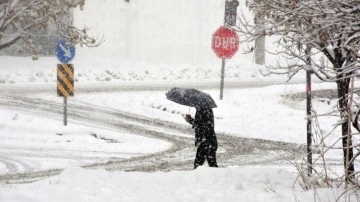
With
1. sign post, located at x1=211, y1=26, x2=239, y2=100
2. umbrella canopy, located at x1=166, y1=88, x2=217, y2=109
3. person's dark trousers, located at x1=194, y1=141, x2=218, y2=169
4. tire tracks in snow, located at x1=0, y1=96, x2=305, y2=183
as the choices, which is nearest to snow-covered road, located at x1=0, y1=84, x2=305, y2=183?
tire tracks in snow, located at x1=0, y1=96, x2=305, y2=183

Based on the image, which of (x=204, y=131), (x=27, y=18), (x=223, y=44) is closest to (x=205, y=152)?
(x=204, y=131)

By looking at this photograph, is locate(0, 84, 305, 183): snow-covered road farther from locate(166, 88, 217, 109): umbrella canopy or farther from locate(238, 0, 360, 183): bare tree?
locate(238, 0, 360, 183): bare tree

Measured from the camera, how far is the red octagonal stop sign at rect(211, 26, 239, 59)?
64.4 ft

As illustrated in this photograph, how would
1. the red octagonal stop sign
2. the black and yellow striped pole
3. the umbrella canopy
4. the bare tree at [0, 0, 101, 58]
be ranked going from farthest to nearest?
the red octagonal stop sign < the black and yellow striped pole < the bare tree at [0, 0, 101, 58] < the umbrella canopy

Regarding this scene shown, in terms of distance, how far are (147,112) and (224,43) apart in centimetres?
340

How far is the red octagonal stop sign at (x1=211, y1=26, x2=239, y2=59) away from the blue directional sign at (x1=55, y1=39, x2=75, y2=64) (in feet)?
19.7

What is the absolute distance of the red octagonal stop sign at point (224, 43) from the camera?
64.4 feet

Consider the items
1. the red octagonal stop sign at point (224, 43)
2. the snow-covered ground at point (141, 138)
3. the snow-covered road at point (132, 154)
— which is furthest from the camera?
the red octagonal stop sign at point (224, 43)

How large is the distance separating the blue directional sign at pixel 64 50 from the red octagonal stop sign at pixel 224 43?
19.7ft

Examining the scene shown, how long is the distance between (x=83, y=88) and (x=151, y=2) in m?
12.9

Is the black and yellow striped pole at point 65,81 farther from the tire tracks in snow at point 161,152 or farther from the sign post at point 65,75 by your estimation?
the tire tracks in snow at point 161,152

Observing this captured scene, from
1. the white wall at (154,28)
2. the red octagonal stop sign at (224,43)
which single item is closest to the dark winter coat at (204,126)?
the red octagonal stop sign at (224,43)

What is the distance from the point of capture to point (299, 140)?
1582 centimetres

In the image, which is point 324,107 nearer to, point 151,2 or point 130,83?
point 130,83
